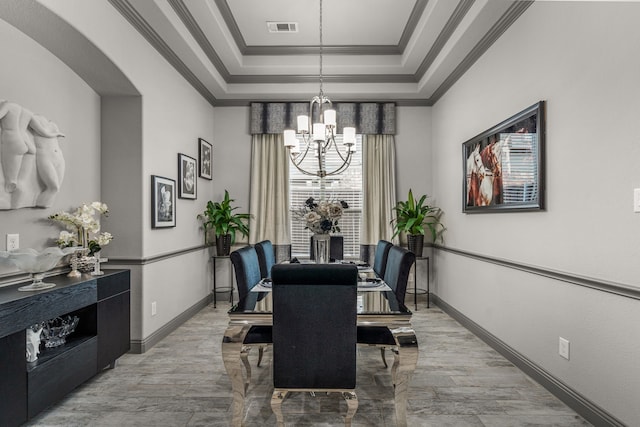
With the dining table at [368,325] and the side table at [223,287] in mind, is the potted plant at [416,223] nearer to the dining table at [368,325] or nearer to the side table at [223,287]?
the side table at [223,287]

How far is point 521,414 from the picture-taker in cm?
229

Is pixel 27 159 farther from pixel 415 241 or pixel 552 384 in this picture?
pixel 415 241

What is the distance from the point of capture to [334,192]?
548cm

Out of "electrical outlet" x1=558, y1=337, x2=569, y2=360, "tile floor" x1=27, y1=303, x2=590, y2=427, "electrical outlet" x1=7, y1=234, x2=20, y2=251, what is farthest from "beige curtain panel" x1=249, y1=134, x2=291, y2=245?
"electrical outlet" x1=558, y1=337, x2=569, y2=360

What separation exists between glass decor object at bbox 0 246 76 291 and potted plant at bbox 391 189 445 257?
12.3ft

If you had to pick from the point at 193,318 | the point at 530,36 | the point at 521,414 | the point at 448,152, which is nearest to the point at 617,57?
the point at 530,36

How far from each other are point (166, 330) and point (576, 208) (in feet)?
12.0

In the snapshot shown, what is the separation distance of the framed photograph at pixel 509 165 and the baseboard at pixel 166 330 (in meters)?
3.30

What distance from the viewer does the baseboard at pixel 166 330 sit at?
3.33 meters

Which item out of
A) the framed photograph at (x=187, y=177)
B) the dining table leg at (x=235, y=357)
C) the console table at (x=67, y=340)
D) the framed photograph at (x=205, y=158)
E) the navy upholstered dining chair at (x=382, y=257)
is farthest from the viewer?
the framed photograph at (x=205, y=158)

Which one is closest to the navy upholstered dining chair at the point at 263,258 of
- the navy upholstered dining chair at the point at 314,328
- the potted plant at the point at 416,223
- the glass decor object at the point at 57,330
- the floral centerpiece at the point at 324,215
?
the floral centerpiece at the point at 324,215

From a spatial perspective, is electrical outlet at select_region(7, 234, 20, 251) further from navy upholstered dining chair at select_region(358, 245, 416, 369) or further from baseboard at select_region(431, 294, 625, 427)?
baseboard at select_region(431, 294, 625, 427)

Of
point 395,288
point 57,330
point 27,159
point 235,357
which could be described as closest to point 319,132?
point 395,288

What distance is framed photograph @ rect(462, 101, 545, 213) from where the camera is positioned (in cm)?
272
